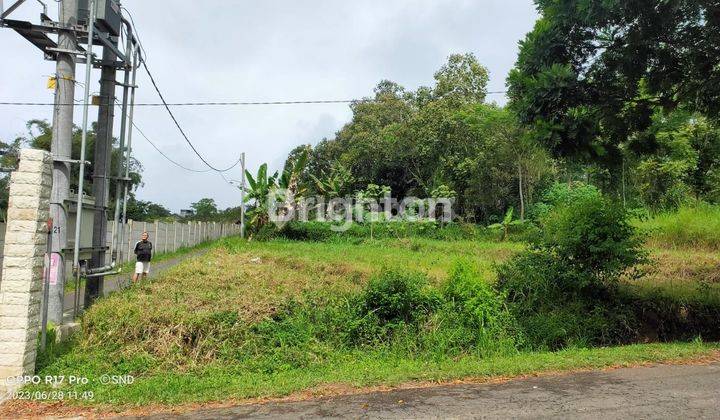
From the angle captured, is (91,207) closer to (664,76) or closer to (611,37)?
(611,37)

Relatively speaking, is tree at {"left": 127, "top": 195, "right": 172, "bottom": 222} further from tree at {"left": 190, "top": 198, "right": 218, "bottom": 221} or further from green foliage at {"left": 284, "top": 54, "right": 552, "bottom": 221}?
green foliage at {"left": 284, "top": 54, "right": 552, "bottom": 221}

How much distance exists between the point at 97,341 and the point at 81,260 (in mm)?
1414

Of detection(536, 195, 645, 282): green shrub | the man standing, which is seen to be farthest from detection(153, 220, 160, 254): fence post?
detection(536, 195, 645, 282): green shrub

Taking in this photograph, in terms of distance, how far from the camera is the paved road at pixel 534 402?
189 inches

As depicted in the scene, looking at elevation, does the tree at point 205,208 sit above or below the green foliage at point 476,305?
above

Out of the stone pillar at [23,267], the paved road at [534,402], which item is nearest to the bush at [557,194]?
the paved road at [534,402]

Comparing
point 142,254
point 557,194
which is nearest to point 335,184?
point 557,194

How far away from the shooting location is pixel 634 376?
6.09m

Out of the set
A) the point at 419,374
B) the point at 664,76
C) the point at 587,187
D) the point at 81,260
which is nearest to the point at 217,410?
the point at 419,374

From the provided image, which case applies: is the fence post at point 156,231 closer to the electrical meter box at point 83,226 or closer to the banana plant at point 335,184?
the banana plant at point 335,184

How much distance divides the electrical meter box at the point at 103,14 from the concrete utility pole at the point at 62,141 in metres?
0.16

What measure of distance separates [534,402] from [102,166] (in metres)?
7.54

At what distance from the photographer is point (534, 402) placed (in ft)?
16.8

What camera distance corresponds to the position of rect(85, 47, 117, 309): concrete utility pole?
8242 millimetres
